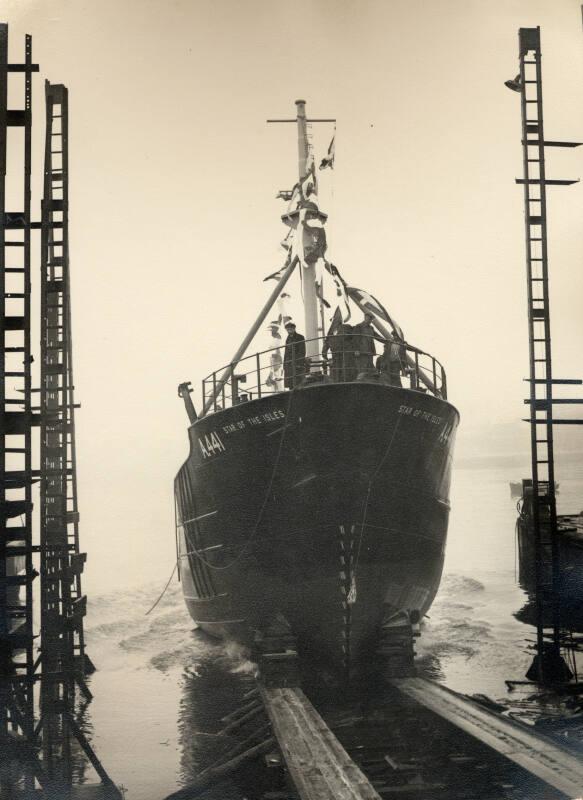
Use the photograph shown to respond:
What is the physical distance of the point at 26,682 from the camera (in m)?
8.18

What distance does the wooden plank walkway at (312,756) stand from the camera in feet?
22.1

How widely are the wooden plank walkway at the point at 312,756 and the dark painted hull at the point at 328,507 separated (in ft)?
7.71

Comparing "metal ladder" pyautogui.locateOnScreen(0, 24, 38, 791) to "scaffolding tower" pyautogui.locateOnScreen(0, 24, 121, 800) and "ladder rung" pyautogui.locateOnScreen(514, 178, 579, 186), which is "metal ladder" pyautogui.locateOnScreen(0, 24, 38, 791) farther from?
"ladder rung" pyautogui.locateOnScreen(514, 178, 579, 186)

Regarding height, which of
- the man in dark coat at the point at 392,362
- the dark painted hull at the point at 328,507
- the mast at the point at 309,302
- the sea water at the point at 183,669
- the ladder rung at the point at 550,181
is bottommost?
the sea water at the point at 183,669

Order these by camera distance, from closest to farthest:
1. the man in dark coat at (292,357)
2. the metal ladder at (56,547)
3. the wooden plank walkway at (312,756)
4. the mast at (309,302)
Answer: the wooden plank walkway at (312,756)
the metal ladder at (56,547)
the man in dark coat at (292,357)
the mast at (309,302)

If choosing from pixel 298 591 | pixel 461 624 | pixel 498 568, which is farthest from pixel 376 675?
pixel 498 568

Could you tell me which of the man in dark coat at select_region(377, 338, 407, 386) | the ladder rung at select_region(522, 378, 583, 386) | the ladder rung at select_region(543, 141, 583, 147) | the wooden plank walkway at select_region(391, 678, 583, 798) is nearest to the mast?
the man in dark coat at select_region(377, 338, 407, 386)

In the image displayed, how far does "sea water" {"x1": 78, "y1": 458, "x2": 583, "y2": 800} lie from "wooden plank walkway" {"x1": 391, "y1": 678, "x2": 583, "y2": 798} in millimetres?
2457

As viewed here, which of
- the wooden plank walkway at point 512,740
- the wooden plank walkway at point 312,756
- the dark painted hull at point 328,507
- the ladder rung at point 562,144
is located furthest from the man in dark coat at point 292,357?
the wooden plank walkway at point 512,740

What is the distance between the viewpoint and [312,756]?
758cm

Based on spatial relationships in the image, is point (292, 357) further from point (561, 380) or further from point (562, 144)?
point (562, 144)

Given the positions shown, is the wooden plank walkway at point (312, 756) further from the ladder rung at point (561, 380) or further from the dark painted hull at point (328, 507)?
the ladder rung at point (561, 380)

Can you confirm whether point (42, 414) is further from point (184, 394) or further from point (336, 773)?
point (184, 394)

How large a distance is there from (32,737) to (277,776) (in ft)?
Result: 8.43
